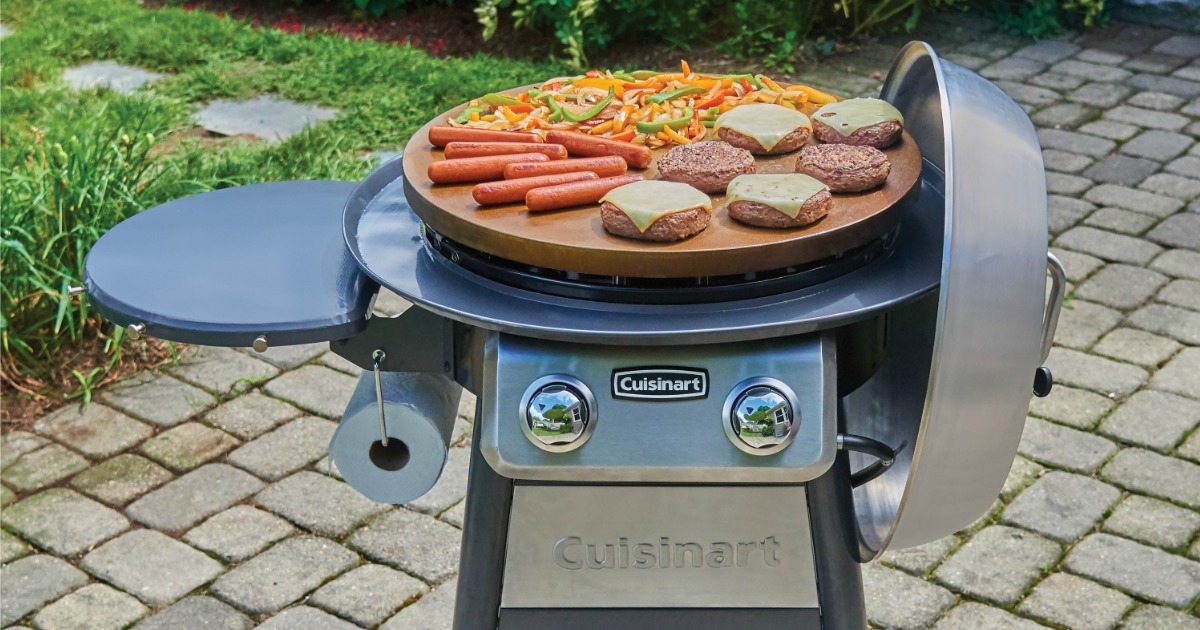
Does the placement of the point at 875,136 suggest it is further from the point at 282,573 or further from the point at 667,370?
the point at 282,573

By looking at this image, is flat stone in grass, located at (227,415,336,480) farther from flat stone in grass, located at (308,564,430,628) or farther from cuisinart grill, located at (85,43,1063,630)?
cuisinart grill, located at (85,43,1063,630)

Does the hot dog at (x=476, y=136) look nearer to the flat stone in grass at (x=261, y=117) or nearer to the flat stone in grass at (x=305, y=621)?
the flat stone in grass at (x=305, y=621)

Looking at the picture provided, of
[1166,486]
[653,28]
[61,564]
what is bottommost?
[61,564]

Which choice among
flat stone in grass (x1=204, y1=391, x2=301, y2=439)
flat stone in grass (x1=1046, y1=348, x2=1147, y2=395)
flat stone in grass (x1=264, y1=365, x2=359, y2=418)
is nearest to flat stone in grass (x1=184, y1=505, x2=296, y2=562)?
flat stone in grass (x1=204, y1=391, x2=301, y2=439)

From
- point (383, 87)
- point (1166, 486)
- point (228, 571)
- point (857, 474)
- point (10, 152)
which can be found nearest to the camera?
point (857, 474)

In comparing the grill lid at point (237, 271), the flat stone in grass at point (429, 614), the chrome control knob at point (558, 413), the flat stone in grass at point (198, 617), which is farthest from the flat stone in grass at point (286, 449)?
the chrome control knob at point (558, 413)

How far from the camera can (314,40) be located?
6703mm

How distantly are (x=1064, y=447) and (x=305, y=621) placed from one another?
7.14 ft

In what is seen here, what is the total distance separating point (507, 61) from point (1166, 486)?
13.6ft

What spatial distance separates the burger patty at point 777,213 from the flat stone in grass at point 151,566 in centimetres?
195

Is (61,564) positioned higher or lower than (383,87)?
lower

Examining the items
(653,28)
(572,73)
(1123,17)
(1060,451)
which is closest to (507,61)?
(572,73)

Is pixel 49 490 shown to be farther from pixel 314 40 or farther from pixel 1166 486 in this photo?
pixel 314 40

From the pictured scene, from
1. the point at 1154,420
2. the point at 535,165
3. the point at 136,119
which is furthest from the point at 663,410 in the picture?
the point at 136,119
